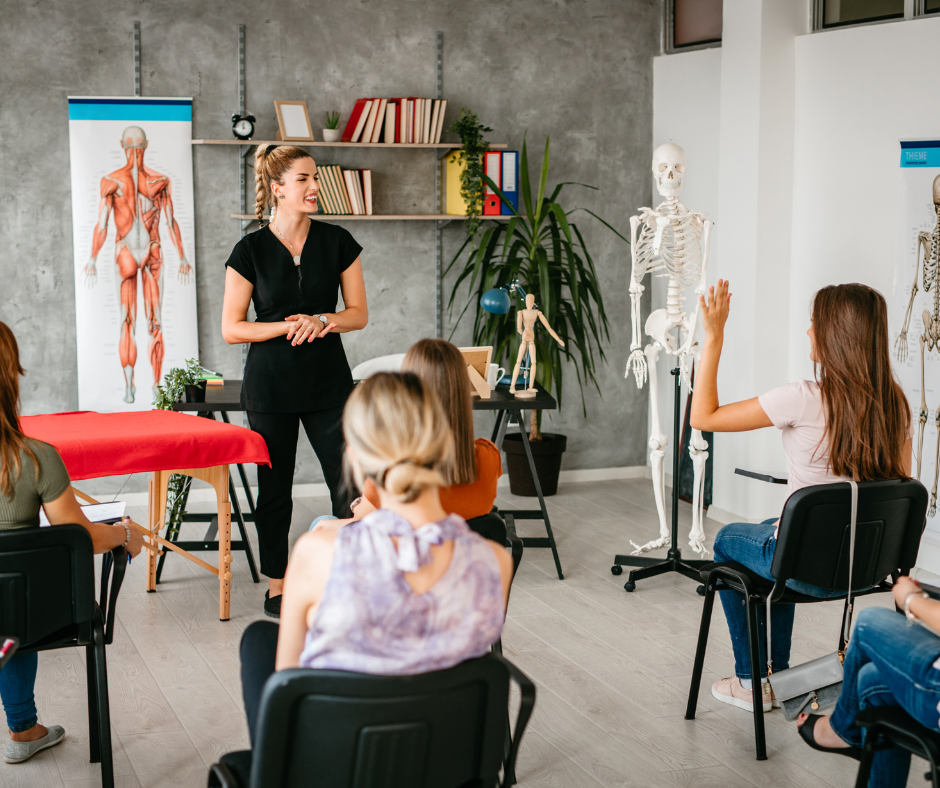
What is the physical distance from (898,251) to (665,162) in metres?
1.10

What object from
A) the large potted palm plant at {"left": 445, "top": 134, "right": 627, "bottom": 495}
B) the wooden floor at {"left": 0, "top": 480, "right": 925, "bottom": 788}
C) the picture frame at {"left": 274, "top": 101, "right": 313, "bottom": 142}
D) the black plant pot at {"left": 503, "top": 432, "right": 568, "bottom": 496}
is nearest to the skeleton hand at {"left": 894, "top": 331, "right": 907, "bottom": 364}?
the wooden floor at {"left": 0, "top": 480, "right": 925, "bottom": 788}

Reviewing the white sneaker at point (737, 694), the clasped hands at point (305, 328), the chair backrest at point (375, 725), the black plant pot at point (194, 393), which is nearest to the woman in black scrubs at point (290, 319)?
the clasped hands at point (305, 328)

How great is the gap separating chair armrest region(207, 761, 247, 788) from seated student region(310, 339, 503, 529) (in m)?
0.49

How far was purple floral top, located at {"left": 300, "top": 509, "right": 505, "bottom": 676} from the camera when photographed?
146 centimetres

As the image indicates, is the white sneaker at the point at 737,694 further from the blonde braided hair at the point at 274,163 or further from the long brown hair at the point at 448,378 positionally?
the blonde braided hair at the point at 274,163

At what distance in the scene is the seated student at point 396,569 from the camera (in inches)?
57.6

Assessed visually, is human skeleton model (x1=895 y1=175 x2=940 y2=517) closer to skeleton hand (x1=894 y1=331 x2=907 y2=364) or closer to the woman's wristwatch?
skeleton hand (x1=894 y1=331 x2=907 y2=364)

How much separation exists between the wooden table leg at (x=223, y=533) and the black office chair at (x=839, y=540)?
193 cm

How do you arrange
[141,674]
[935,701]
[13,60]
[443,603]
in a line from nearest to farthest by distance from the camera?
[443,603] < [935,701] < [141,674] < [13,60]

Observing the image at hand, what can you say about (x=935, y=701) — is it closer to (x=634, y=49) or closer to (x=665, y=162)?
(x=665, y=162)

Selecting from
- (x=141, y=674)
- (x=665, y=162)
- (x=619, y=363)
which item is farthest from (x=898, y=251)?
(x=141, y=674)

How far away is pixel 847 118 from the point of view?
4645 mm

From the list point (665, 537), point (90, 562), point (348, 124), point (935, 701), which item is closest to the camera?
point (935, 701)

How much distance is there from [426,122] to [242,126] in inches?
40.1
